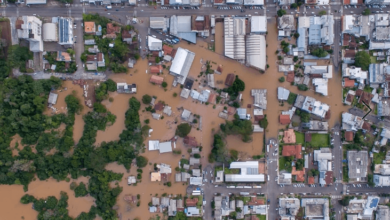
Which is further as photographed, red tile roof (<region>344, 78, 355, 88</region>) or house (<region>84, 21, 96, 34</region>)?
red tile roof (<region>344, 78, 355, 88</region>)

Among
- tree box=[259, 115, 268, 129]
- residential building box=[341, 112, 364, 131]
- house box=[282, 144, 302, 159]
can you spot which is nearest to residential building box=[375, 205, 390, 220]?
residential building box=[341, 112, 364, 131]

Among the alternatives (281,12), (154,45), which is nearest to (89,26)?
(154,45)

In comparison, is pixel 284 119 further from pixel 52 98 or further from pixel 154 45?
pixel 52 98

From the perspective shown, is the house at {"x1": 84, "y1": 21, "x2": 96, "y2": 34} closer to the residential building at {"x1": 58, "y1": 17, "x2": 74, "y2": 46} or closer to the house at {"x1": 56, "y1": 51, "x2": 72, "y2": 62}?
the residential building at {"x1": 58, "y1": 17, "x2": 74, "y2": 46}

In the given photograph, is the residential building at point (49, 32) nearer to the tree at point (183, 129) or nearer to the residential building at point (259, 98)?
the tree at point (183, 129)

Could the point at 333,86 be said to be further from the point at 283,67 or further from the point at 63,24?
the point at 63,24

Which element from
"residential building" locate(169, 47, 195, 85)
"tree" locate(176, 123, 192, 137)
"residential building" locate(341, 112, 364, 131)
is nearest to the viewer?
"tree" locate(176, 123, 192, 137)

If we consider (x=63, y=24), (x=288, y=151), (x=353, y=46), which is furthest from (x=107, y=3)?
(x=353, y=46)
